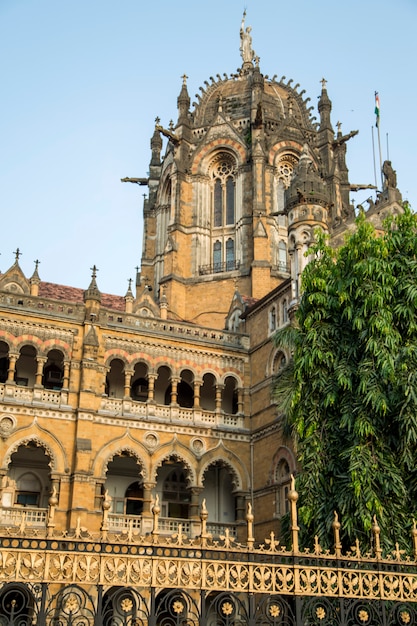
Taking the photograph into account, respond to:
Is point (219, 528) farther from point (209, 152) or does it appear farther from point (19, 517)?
point (209, 152)

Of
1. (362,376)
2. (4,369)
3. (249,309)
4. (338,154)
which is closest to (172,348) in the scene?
(249,309)

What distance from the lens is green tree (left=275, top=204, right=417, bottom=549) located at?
1784cm

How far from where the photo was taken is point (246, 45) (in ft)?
175

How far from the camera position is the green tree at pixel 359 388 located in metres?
17.8

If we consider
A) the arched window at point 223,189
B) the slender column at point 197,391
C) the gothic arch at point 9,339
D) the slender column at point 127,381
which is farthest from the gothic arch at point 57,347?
the arched window at point 223,189

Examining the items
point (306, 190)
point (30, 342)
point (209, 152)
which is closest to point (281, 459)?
point (306, 190)

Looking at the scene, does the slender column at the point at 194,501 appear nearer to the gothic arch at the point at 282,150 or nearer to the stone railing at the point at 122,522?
the stone railing at the point at 122,522

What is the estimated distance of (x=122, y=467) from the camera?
32312 millimetres

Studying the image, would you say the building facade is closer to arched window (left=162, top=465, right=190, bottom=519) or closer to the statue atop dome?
arched window (left=162, top=465, right=190, bottom=519)

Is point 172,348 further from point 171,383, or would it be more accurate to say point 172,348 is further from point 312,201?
point 312,201

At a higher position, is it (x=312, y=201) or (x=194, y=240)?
(x=194, y=240)

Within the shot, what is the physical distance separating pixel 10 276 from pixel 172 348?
7.63 meters

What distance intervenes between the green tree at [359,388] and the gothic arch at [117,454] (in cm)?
1035

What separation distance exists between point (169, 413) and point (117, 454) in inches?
119
